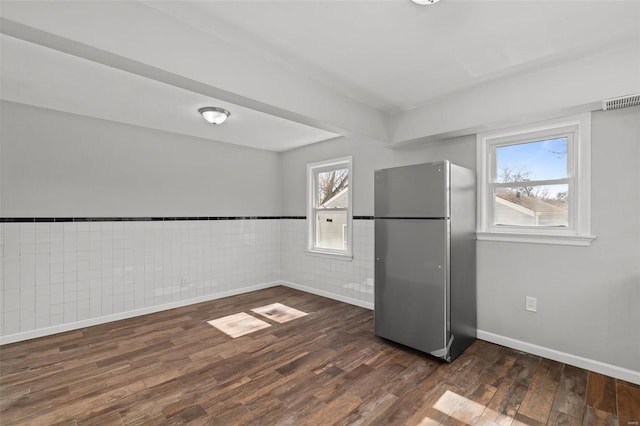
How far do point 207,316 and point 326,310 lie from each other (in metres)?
1.52

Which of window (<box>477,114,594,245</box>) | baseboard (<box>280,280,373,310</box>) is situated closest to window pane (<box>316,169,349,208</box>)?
baseboard (<box>280,280,373,310</box>)

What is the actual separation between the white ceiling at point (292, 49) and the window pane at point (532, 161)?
0.69m

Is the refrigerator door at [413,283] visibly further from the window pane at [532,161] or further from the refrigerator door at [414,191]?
the window pane at [532,161]

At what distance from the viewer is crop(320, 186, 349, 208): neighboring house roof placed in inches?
187

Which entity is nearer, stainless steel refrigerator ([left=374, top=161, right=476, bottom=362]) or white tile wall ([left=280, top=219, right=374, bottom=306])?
stainless steel refrigerator ([left=374, top=161, right=476, bottom=362])

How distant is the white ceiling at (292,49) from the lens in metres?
1.74

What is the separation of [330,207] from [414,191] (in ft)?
7.16

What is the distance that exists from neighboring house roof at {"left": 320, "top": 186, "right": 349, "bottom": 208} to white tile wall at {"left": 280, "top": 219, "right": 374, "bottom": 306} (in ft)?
1.54

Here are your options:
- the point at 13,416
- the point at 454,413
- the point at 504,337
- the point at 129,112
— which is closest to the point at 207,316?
the point at 13,416

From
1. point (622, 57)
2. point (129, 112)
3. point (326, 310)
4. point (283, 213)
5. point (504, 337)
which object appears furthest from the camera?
point (283, 213)

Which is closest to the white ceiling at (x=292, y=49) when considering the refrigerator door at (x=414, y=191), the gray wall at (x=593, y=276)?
the refrigerator door at (x=414, y=191)

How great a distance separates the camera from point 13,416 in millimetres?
2027

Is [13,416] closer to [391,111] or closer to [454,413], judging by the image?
[454,413]

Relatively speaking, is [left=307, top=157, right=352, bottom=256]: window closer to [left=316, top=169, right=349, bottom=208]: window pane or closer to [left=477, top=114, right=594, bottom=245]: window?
[left=316, top=169, right=349, bottom=208]: window pane
